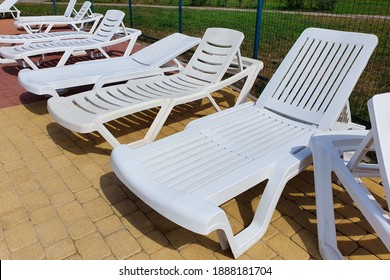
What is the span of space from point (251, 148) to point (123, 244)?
109 cm

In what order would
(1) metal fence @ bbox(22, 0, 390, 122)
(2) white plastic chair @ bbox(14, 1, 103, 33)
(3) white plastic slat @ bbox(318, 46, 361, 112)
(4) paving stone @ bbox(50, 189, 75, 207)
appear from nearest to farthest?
(4) paving stone @ bbox(50, 189, 75, 207) → (3) white plastic slat @ bbox(318, 46, 361, 112) → (1) metal fence @ bbox(22, 0, 390, 122) → (2) white plastic chair @ bbox(14, 1, 103, 33)

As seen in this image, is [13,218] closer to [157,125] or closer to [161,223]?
[161,223]

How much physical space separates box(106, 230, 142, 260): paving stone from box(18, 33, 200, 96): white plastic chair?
2055mm

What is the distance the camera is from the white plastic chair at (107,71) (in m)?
3.64

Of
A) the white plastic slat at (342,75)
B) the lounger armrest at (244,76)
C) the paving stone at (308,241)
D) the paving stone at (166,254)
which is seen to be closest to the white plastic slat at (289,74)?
the white plastic slat at (342,75)

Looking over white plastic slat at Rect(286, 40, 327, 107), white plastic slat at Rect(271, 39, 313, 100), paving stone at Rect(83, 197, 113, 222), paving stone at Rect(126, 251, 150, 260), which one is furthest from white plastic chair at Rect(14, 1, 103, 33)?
paving stone at Rect(126, 251, 150, 260)

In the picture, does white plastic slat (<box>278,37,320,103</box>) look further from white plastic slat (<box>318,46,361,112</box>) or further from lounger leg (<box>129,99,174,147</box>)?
lounger leg (<box>129,99,174,147</box>)

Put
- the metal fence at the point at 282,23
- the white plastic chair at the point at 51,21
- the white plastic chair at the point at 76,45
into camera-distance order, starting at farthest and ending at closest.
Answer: the white plastic chair at the point at 51,21 < the white plastic chair at the point at 76,45 < the metal fence at the point at 282,23

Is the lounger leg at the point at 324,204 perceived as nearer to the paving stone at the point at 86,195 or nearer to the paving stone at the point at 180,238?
the paving stone at the point at 180,238

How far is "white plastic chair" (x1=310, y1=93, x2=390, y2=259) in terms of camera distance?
1.57m

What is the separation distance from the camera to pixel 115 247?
79.4 inches

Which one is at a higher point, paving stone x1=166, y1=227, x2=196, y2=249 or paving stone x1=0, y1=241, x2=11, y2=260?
paving stone x1=166, y1=227, x2=196, y2=249

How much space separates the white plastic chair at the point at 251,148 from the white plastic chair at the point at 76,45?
3.09 m
